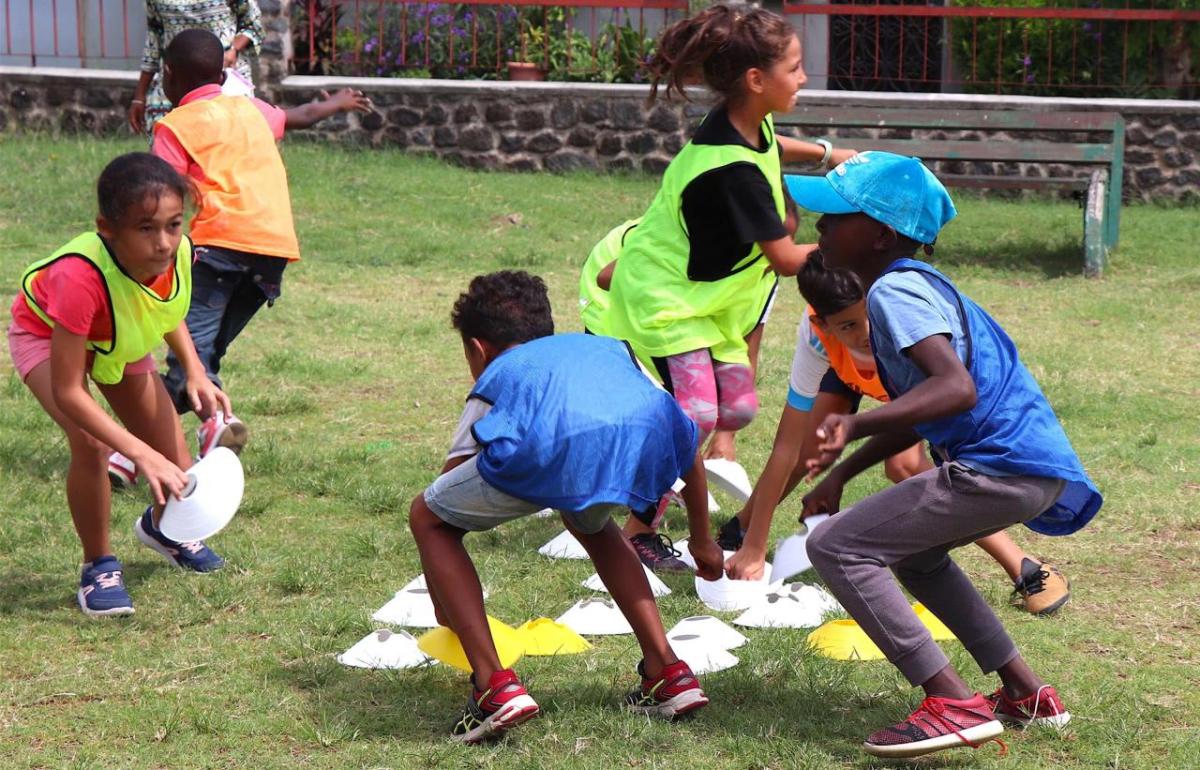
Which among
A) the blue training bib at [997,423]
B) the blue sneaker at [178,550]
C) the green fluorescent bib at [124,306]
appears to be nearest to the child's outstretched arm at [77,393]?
the green fluorescent bib at [124,306]

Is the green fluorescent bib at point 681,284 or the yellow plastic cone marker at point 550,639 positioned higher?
the green fluorescent bib at point 681,284

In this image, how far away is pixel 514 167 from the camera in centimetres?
1278

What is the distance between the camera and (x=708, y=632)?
402 centimetres

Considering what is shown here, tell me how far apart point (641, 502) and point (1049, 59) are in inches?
418

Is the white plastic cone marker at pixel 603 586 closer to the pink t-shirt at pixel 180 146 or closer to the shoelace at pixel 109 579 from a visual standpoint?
the shoelace at pixel 109 579

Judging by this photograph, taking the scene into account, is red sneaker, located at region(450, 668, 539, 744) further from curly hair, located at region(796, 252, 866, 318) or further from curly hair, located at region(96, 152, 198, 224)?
curly hair, located at region(96, 152, 198, 224)

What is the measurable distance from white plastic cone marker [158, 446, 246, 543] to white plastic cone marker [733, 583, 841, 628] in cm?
143

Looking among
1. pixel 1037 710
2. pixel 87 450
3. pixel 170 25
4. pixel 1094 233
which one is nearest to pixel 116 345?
pixel 87 450

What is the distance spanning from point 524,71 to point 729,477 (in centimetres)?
831

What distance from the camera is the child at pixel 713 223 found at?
437 cm

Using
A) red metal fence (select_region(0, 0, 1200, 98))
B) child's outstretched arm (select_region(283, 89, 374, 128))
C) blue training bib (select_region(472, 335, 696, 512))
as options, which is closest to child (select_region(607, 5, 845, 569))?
blue training bib (select_region(472, 335, 696, 512))

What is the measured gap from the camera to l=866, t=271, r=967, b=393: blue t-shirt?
3039 mm

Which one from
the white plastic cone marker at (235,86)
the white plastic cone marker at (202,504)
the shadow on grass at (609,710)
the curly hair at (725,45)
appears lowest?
the shadow on grass at (609,710)

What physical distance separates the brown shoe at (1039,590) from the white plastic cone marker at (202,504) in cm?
220
